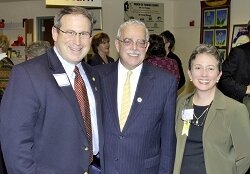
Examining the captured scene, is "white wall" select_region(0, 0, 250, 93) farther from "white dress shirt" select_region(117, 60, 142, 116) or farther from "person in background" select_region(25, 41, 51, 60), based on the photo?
"white dress shirt" select_region(117, 60, 142, 116)

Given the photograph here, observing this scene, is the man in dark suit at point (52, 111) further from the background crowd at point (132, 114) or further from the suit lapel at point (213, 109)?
the suit lapel at point (213, 109)

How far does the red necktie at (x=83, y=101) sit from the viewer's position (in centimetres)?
192

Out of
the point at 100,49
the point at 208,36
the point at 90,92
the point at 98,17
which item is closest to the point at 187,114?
the point at 90,92

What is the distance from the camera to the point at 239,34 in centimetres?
648

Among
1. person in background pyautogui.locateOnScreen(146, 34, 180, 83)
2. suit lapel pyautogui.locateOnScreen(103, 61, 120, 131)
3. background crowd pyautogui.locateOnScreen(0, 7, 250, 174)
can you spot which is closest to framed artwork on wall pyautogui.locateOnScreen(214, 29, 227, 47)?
person in background pyautogui.locateOnScreen(146, 34, 180, 83)

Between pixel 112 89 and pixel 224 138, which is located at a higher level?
pixel 112 89

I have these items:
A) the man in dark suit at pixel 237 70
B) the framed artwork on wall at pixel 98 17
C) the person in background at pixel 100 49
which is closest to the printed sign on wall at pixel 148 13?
the framed artwork on wall at pixel 98 17

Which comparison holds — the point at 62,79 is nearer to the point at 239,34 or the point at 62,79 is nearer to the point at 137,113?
the point at 137,113

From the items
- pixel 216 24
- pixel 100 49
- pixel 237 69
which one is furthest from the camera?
pixel 216 24

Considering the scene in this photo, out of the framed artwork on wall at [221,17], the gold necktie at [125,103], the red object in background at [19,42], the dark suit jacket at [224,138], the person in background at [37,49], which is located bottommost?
the dark suit jacket at [224,138]

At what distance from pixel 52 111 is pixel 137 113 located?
0.60 m

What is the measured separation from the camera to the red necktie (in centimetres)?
192

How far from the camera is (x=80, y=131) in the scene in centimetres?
186

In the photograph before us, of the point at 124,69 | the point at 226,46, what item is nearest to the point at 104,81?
the point at 124,69
